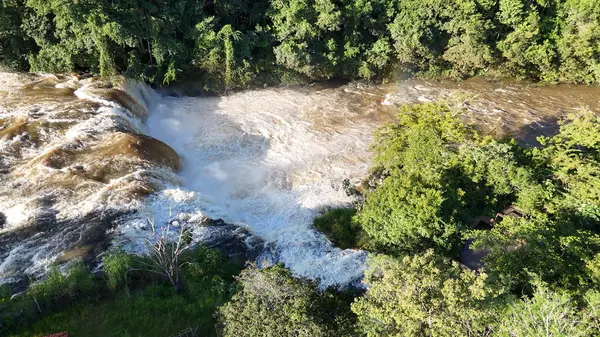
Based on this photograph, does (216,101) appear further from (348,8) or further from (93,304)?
(93,304)

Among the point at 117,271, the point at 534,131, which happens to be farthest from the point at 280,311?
the point at 534,131

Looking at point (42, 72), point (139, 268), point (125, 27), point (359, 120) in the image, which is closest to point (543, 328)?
point (139, 268)

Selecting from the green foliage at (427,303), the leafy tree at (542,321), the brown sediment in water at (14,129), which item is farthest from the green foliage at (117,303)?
the brown sediment in water at (14,129)

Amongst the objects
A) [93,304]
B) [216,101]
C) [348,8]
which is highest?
[348,8]

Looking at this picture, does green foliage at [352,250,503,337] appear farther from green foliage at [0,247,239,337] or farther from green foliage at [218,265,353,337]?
green foliage at [0,247,239,337]

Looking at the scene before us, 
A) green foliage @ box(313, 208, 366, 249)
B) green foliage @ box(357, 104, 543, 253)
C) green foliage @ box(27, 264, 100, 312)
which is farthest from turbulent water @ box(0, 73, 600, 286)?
green foliage @ box(357, 104, 543, 253)

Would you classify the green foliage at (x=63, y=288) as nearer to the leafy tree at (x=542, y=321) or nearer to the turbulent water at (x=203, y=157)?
the turbulent water at (x=203, y=157)
